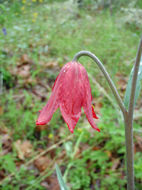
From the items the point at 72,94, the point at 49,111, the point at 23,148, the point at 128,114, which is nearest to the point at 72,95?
the point at 72,94

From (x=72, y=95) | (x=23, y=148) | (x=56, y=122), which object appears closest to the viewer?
(x=72, y=95)

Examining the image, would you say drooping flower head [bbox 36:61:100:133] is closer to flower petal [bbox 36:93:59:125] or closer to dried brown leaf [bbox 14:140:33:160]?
flower petal [bbox 36:93:59:125]

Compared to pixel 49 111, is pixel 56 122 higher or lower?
lower

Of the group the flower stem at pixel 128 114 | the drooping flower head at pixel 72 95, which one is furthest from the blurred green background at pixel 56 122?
the drooping flower head at pixel 72 95

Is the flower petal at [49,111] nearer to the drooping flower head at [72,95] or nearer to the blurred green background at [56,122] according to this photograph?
the drooping flower head at [72,95]

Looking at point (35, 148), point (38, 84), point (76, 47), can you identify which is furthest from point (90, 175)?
point (76, 47)

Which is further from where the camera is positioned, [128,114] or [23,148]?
[23,148]

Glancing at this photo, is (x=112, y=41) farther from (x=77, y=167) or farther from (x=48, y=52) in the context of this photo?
(x=77, y=167)

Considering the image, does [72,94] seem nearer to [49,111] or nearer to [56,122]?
[49,111]

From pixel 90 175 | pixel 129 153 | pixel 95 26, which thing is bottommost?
pixel 90 175
